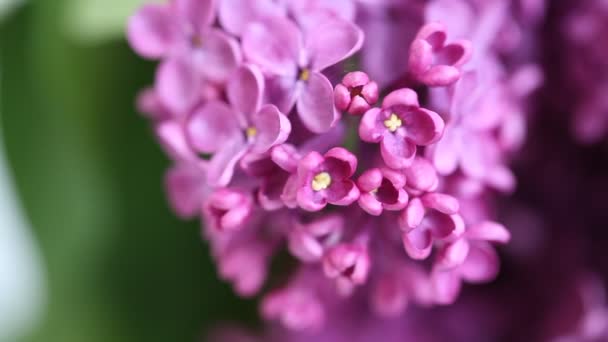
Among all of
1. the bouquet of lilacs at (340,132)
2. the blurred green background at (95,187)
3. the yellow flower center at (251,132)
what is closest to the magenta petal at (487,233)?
the bouquet of lilacs at (340,132)

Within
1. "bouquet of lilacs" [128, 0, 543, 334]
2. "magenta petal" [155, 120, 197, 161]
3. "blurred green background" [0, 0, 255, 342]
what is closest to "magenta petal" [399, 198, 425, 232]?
"bouquet of lilacs" [128, 0, 543, 334]

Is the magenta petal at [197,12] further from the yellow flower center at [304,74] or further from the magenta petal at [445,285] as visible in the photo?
the magenta petal at [445,285]

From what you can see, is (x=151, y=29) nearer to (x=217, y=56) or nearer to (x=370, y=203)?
(x=217, y=56)

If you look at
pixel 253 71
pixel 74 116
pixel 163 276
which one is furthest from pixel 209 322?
pixel 253 71

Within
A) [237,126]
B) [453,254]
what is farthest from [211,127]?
[453,254]

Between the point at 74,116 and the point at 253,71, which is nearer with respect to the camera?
the point at 253,71

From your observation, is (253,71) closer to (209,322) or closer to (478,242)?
(478,242)

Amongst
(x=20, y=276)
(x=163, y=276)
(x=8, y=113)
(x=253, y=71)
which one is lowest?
(x=20, y=276)
